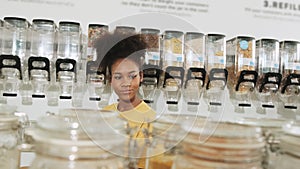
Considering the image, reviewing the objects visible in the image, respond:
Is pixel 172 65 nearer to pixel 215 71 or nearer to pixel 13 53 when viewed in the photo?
pixel 215 71

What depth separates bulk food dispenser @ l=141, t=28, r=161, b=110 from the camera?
5.10ft

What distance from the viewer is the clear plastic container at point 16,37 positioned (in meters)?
1.51

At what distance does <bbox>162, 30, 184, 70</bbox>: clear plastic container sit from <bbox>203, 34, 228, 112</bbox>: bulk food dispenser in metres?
0.12

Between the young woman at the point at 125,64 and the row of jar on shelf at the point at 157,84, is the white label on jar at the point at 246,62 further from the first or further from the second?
the young woman at the point at 125,64

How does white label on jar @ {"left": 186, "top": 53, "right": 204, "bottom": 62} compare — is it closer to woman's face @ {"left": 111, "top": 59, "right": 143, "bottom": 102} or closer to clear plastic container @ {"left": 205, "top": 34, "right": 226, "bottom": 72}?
clear plastic container @ {"left": 205, "top": 34, "right": 226, "bottom": 72}

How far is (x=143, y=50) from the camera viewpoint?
1567 millimetres

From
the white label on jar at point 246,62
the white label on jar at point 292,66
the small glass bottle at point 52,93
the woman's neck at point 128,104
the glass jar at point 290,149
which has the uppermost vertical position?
the white label on jar at point 246,62

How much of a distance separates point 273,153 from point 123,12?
109 centimetres

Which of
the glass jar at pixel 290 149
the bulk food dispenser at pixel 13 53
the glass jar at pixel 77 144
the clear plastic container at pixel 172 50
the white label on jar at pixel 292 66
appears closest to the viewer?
the glass jar at pixel 77 144

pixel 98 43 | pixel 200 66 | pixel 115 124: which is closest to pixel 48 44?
pixel 98 43

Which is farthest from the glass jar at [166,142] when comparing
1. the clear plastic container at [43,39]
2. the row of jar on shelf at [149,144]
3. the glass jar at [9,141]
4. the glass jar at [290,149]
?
the clear plastic container at [43,39]

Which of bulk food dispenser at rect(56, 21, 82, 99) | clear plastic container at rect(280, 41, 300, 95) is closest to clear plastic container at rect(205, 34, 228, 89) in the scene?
clear plastic container at rect(280, 41, 300, 95)

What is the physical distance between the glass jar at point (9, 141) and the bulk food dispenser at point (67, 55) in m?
0.53

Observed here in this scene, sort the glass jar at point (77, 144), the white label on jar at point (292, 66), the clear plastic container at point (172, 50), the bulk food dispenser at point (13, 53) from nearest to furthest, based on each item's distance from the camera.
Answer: the glass jar at point (77, 144)
the bulk food dispenser at point (13, 53)
the clear plastic container at point (172, 50)
the white label on jar at point (292, 66)
